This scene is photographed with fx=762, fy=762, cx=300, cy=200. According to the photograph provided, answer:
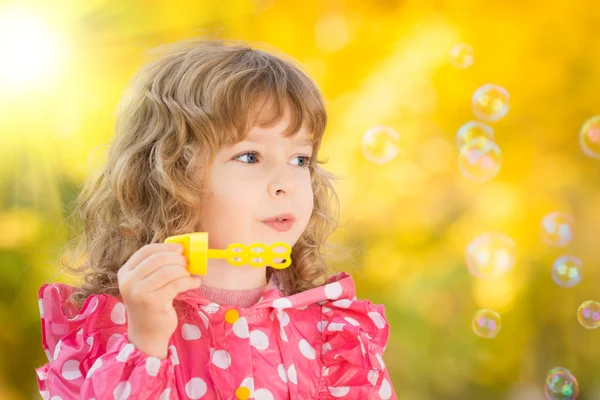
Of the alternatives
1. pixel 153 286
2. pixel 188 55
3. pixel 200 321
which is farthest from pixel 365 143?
pixel 153 286

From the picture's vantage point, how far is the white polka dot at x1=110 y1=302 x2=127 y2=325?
108 centimetres

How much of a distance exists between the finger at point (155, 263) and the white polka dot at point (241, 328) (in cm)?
21

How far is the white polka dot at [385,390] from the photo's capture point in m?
1.19

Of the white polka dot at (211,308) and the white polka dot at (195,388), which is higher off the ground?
the white polka dot at (211,308)

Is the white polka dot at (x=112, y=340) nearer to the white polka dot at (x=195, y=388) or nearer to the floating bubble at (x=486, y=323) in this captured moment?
the white polka dot at (x=195, y=388)

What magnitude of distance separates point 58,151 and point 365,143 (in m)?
1.14

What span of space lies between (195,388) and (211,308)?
116mm

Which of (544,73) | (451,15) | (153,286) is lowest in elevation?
(153,286)

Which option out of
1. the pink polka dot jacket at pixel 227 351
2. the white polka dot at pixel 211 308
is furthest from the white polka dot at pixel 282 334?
the white polka dot at pixel 211 308

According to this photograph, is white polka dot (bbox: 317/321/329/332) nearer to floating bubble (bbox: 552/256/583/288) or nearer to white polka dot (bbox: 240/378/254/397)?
white polka dot (bbox: 240/378/254/397)

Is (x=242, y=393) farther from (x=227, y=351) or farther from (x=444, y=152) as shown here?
(x=444, y=152)

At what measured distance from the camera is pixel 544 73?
3150 mm

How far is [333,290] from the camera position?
122 centimetres

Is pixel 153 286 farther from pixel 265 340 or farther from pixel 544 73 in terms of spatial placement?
pixel 544 73
